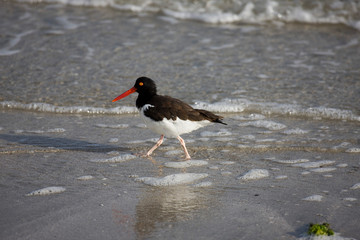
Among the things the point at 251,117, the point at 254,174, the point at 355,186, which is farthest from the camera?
the point at 251,117

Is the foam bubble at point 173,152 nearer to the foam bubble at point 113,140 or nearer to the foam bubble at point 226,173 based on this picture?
the foam bubble at point 113,140

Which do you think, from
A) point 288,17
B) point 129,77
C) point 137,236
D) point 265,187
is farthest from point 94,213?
point 288,17

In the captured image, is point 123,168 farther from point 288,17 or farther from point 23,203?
point 288,17

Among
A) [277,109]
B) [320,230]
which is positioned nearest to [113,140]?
[277,109]

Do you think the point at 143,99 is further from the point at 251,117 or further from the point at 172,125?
the point at 251,117

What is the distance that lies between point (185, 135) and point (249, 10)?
6.87 meters

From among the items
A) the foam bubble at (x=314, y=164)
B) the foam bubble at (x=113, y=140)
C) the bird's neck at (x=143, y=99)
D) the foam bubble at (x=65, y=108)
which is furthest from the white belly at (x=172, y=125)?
the foam bubble at (x=65, y=108)

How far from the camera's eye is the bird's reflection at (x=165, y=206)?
3.94 m

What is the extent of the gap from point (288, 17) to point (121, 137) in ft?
24.4

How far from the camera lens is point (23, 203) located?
14.1 ft

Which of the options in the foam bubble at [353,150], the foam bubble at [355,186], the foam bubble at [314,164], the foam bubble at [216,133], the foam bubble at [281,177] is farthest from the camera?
the foam bubble at [216,133]

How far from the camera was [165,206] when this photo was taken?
4.29m

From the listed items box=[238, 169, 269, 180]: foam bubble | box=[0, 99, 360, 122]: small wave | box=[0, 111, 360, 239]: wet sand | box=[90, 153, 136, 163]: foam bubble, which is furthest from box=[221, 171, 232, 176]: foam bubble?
box=[0, 99, 360, 122]: small wave

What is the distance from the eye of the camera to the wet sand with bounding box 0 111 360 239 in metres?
3.89
